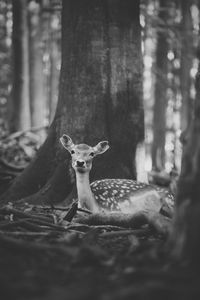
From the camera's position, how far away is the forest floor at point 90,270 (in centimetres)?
202

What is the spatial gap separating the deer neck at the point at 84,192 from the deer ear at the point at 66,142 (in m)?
0.41

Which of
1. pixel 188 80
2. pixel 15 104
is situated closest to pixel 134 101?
pixel 15 104

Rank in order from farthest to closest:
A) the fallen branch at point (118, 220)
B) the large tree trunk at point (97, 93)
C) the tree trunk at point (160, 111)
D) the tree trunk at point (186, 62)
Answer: the tree trunk at point (160, 111)
the tree trunk at point (186, 62)
the large tree trunk at point (97, 93)
the fallen branch at point (118, 220)

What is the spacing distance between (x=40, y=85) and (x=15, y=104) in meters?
3.14

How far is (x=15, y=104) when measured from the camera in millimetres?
12969

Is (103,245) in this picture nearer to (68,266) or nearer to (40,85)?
(68,266)

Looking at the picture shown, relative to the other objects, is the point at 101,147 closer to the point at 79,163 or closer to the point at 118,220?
the point at 79,163

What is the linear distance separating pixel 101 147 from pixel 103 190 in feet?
1.92

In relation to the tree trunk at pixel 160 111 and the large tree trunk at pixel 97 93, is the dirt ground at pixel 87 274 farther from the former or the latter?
the tree trunk at pixel 160 111

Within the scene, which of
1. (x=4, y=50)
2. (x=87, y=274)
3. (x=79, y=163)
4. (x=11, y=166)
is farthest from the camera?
(x=4, y=50)

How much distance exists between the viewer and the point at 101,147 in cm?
640

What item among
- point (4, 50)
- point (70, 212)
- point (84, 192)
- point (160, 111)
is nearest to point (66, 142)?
point (84, 192)

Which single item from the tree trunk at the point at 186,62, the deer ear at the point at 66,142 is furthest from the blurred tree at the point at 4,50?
the deer ear at the point at 66,142

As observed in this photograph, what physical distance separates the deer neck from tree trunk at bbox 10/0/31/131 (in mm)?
6848
